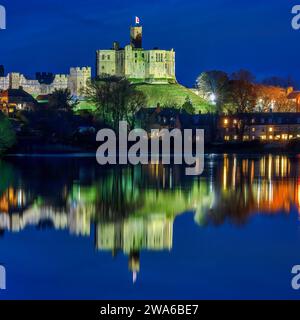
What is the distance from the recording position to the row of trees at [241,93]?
80.0 metres

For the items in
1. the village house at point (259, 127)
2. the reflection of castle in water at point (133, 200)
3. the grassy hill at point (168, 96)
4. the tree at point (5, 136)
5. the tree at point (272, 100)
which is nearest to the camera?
the reflection of castle in water at point (133, 200)

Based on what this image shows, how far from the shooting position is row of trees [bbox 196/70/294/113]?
80000 millimetres

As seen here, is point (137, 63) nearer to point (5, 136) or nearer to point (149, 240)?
point (5, 136)

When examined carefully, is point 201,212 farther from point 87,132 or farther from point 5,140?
point 87,132

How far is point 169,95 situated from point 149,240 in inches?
3476

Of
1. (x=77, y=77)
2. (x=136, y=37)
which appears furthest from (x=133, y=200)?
(x=136, y=37)

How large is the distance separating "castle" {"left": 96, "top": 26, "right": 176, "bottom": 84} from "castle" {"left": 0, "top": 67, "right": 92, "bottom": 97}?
2.91 metres

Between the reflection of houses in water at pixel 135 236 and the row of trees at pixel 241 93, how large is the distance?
58.9 metres

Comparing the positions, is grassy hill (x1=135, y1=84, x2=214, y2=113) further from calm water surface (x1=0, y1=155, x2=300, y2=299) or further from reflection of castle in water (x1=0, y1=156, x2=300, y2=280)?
calm water surface (x1=0, y1=155, x2=300, y2=299)

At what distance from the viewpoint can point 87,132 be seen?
62.2 m

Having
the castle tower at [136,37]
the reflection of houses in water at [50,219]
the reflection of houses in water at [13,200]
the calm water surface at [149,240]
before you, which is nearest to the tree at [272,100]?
the castle tower at [136,37]

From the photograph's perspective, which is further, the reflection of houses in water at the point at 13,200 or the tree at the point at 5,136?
the tree at the point at 5,136

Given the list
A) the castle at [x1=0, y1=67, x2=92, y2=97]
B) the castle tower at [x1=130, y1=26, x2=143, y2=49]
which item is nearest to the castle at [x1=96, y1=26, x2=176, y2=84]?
the castle tower at [x1=130, y1=26, x2=143, y2=49]

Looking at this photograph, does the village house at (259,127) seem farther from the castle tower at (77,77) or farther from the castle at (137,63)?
the castle tower at (77,77)
